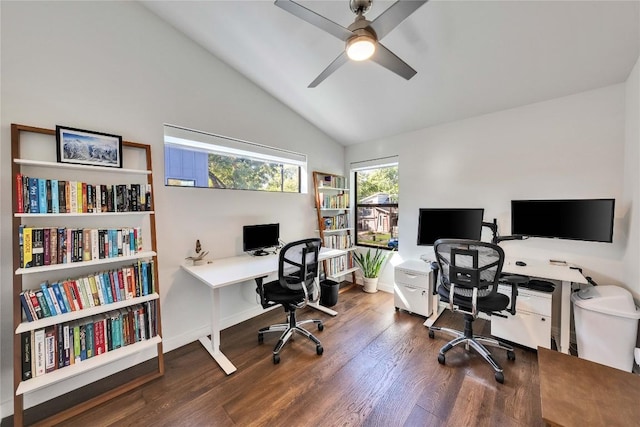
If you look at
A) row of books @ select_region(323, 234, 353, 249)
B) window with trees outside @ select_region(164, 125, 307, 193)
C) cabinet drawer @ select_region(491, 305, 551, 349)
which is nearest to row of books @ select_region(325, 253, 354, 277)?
row of books @ select_region(323, 234, 353, 249)

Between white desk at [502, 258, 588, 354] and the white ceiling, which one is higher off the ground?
the white ceiling

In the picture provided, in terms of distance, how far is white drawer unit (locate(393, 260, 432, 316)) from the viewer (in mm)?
2771

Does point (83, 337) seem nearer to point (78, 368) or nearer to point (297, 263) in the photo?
point (78, 368)

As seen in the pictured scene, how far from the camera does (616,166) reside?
2064 millimetres

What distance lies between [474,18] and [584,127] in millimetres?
1565

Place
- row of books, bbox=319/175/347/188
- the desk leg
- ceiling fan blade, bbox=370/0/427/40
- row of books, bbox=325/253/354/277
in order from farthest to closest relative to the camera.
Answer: row of books, bbox=319/175/347/188, row of books, bbox=325/253/354/277, the desk leg, ceiling fan blade, bbox=370/0/427/40

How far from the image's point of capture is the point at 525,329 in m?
2.16

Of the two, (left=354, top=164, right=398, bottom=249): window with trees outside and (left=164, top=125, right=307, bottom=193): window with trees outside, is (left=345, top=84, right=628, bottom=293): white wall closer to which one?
(left=354, top=164, right=398, bottom=249): window with trees outside

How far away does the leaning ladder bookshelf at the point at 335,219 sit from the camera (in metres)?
3.54

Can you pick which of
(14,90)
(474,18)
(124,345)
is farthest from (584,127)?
(14,90)

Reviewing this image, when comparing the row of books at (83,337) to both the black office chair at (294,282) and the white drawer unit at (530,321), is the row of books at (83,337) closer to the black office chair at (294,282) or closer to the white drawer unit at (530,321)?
the black office chair at (294,282)

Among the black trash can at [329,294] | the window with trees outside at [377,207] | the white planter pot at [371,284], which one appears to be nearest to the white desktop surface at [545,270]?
the window with trees outside at [377,207]

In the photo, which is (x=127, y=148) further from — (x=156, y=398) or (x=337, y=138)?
(x=337, y=138)

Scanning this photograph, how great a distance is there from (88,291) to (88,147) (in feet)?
3.46
